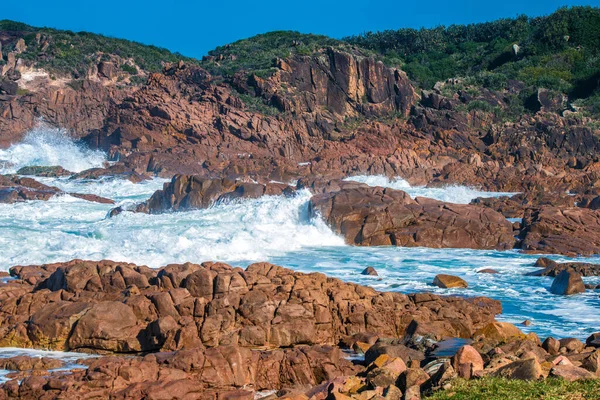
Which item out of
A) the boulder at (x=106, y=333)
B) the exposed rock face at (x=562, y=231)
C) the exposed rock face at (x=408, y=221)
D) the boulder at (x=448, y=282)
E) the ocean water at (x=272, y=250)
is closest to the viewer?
the boulder at (x=106, y=333)

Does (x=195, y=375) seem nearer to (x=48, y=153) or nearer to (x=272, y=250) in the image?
(x=272, y=250)

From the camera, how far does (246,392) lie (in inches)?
317

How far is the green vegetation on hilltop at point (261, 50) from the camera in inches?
2507

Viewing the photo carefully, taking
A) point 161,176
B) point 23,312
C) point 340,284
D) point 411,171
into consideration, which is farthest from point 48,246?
point 411,171

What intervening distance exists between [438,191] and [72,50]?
4054 centimetres

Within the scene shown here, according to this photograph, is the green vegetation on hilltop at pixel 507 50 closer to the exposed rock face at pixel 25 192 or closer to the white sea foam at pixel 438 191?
the white sea foam at pixel 438 191

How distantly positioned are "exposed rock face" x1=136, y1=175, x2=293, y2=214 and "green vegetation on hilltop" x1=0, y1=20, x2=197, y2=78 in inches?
1276

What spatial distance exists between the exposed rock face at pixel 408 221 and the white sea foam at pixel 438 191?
1217 cm

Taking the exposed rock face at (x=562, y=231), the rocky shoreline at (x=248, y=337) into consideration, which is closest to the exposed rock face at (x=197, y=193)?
the exposed rock face at (x=562, y=231)

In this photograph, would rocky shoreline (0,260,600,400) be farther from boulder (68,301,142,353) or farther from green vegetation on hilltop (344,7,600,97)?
green vegetation on hilltop (344,7,600,97)

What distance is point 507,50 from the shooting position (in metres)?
75.9

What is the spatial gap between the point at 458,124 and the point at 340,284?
4365 centimetres

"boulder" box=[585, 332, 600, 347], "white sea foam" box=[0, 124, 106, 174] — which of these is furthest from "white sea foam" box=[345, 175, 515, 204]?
"boulder" box=[585, 332, 600, 347]

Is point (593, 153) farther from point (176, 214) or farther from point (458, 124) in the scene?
point (176, 214)
